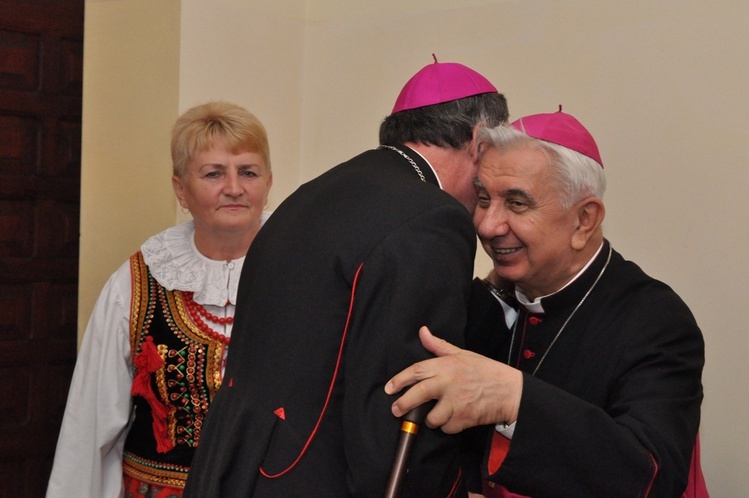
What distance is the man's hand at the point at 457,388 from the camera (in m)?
1.85

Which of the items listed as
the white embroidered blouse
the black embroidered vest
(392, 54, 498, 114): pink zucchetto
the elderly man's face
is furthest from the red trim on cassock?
the white embroidered blouse

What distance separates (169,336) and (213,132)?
0.77m

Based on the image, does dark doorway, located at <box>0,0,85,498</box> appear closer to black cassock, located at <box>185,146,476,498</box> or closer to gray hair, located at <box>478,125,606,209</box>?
black cassock, located at <box>185,146,476,498</box>

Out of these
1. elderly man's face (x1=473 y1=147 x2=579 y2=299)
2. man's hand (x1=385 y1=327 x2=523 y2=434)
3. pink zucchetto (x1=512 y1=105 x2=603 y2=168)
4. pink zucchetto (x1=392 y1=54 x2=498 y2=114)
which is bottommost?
man's hand (x1=385 y1=327 x2=523 y2=434)

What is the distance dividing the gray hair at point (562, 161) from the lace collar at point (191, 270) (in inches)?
50.3

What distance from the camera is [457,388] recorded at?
6.30 ft

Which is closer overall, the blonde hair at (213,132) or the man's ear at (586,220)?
the man's ear at (586,220)

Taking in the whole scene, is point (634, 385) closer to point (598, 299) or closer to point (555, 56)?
point (598, 299)

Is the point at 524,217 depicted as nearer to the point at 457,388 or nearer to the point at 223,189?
the point at 457,388

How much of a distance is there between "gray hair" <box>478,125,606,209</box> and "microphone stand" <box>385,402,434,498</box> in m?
0.75

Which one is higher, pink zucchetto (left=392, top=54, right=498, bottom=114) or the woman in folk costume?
pink zucchetto (left=392, top=54, right=498, bottom=114)

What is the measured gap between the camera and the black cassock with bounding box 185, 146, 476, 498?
187 cm

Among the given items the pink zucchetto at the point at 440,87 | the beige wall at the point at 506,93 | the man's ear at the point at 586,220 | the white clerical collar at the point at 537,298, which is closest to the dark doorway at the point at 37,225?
the beige wall at the point at 506,93

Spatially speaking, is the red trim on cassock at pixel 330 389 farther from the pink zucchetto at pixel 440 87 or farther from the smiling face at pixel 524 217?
the pink zucchetto at pixel 440 87
